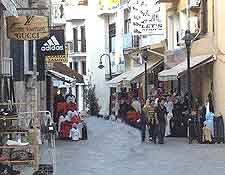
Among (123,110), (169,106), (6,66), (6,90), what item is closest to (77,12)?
(123,110)

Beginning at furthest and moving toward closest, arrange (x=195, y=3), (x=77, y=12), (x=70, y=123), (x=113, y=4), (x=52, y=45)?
(x=77, y=12), (x=113, y=4), (x=195, y=3), (x=70, y=123), (x=52, y=45)

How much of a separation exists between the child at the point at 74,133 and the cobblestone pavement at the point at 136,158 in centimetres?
53

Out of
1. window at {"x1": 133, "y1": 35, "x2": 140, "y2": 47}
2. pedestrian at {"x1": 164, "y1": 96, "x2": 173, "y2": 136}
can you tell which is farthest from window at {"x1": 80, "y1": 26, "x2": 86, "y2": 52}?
pedestrian at {"x1": 164, "y1": 96, "x2": 173, "y2": 136}

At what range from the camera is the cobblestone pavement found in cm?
1655

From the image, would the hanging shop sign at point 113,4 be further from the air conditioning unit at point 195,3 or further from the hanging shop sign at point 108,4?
the air conditioning unit at point 195,3

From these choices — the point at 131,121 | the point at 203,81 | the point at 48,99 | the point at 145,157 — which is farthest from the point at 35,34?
the point at 131,121

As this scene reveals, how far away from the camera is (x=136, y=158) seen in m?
19.8

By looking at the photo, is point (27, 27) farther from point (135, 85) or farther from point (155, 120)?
point (135, 85)

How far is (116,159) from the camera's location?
19.6 metres

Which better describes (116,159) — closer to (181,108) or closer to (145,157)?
(145,157)

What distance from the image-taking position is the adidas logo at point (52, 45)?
26.1 metres

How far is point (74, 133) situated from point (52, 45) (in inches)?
141

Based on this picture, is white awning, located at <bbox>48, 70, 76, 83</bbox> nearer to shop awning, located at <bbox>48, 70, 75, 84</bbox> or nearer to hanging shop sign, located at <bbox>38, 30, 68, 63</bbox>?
shop awning, located at <bbox>48, 70, 75, 84</bbox>

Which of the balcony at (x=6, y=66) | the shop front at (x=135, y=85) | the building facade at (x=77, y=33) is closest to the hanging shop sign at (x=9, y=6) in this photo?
the balcony at (x=6, y=66)
